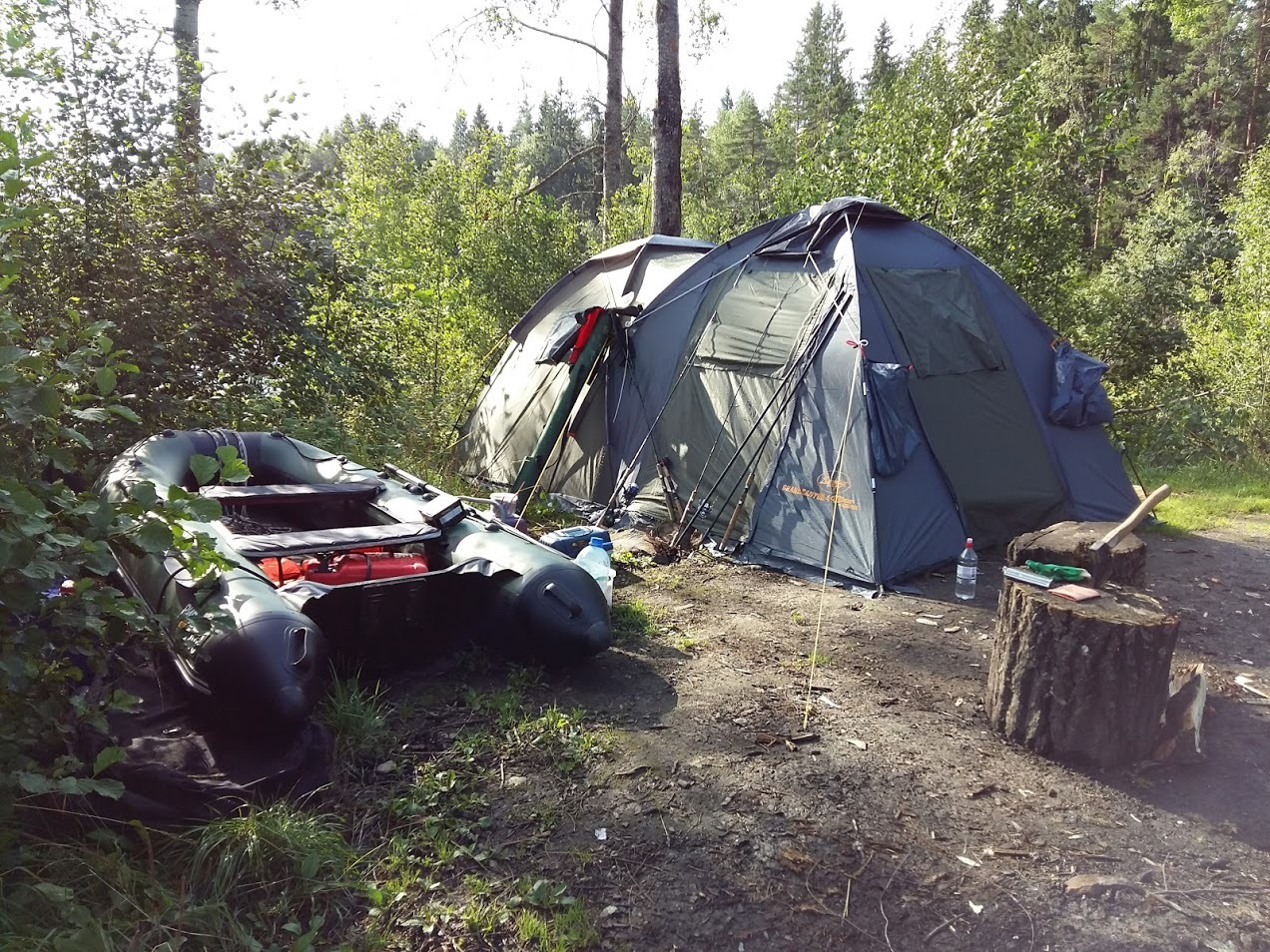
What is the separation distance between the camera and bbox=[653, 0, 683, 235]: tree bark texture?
30.5 feet

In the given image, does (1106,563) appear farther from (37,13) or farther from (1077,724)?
(37,13)

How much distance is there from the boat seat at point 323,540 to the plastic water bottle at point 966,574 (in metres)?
3.16

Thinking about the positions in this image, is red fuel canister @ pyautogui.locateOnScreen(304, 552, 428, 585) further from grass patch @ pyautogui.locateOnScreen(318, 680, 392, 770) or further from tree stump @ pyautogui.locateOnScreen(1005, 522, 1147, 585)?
tree stump @ pyautogui.locateOnScreen(1005, 522, 1147, 585)

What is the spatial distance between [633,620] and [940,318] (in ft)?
10.7

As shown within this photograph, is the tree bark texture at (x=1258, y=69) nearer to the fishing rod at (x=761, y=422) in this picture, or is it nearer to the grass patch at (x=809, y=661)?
the fishing rod at (x=761, y=422)

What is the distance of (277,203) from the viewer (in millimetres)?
7414

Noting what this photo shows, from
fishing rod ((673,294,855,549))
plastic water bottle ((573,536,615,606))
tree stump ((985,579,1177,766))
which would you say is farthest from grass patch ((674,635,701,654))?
tree stump ((985,579,1177,766))

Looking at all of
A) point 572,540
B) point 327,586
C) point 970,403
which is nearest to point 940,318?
point 970,403

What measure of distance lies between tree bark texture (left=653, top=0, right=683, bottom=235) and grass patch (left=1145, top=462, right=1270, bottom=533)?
18.9 feet

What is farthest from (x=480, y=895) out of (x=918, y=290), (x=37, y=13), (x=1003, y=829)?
(x=37, y=13)

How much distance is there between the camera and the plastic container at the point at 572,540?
5.61 metres

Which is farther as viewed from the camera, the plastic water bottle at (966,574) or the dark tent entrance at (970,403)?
the dark tent entrance at (970,403)

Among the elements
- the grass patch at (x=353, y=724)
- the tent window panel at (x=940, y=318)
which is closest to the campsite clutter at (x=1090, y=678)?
the grass patch at (x=353, y=724)

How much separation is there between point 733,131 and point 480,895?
4610 centimetres
